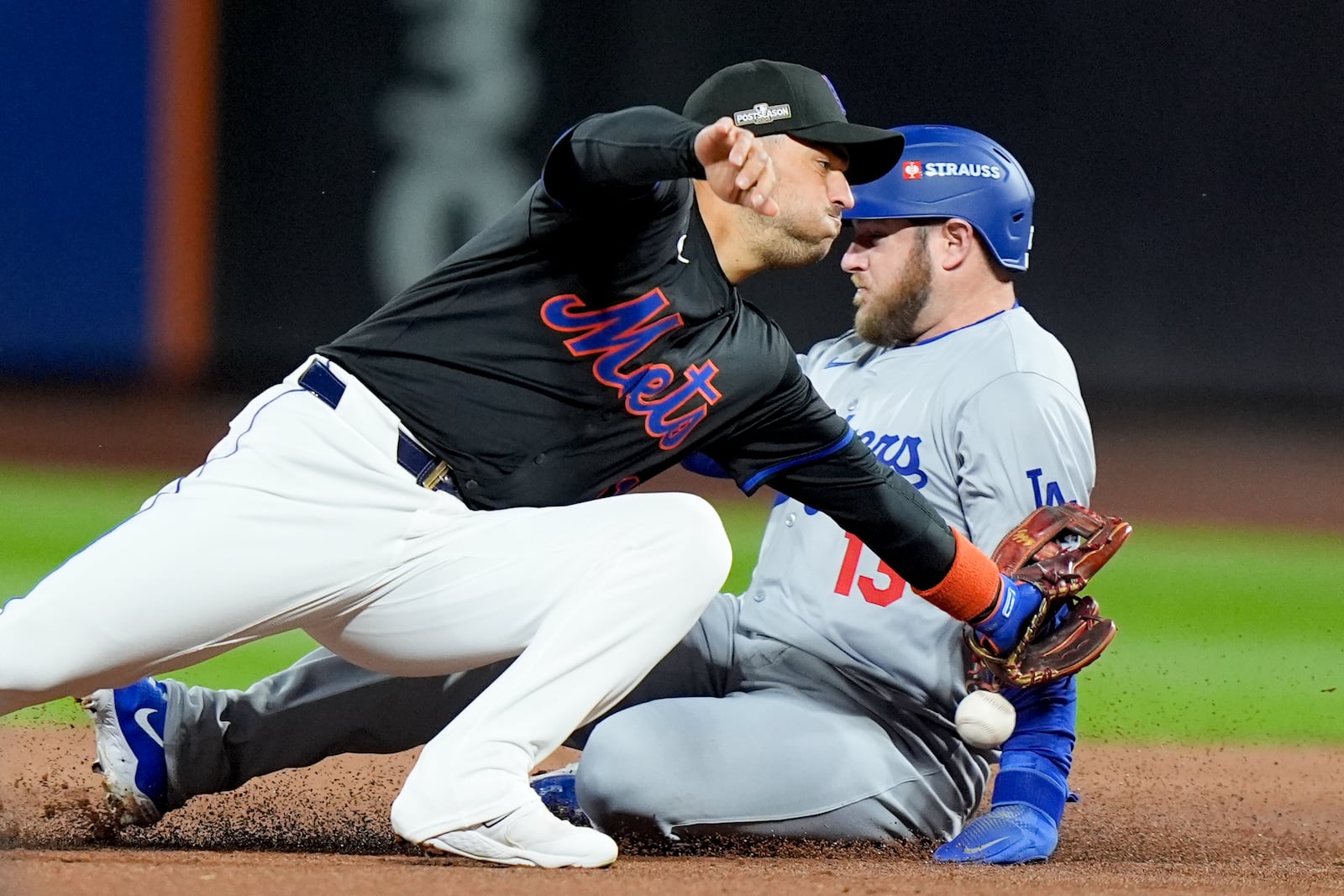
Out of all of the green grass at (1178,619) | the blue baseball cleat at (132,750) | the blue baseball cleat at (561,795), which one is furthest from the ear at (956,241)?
the green grass at (1178,619)

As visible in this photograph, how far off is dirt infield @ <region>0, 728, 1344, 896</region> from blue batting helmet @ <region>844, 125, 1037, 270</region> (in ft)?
4.04

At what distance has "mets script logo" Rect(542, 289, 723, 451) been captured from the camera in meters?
2.47

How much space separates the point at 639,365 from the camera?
2.51 m

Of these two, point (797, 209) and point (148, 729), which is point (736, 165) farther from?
point (148, 729)

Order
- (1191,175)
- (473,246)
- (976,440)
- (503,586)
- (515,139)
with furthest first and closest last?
(1191,175) < (515,139) < (976,440) < (473,246) < (503,586)

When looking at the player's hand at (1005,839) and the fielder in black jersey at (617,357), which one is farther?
the player's hand at (1005,839)

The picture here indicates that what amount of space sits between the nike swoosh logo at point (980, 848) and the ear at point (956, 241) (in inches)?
47.9

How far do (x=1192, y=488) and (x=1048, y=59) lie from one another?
82.5 inches

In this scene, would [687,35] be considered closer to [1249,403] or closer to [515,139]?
[515,139]

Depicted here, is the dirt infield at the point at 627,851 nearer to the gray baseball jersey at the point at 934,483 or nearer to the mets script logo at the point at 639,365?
the gray baseball jersey at the point at 934,483

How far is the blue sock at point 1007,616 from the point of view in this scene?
269 centimetres

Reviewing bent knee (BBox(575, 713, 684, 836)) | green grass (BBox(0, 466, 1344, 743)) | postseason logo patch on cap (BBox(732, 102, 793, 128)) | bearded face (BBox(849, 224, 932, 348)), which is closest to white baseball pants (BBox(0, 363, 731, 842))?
bent knee (BBox(575, 713, 684, 836))

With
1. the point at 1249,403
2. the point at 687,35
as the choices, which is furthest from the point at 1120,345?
→ the point at 687,35

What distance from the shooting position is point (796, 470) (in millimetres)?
2664
